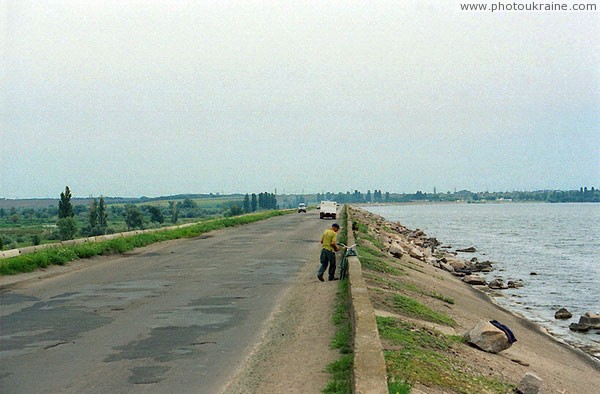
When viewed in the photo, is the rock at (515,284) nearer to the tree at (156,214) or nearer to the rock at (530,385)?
the rock at (530,385)

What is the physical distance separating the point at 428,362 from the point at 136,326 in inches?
189

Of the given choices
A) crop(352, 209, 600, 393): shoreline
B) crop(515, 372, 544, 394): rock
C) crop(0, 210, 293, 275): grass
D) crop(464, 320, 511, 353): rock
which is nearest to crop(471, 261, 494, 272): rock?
crop(352, 209, 600, 393): shoreline

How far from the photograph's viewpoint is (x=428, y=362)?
8.27 m

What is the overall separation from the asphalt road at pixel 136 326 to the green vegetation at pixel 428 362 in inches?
80.0

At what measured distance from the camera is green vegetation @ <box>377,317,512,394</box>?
752 centimetres

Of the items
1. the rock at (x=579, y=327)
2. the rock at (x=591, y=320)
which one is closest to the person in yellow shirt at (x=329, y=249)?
the rock at (x=579, y=327)

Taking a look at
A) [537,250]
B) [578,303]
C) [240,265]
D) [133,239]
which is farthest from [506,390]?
[537,250]

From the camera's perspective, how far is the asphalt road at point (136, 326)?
7277 mm

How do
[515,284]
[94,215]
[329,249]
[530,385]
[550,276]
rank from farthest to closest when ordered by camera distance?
[94,215] < [550,276] < [515,284] < [329,249] < [530,385]

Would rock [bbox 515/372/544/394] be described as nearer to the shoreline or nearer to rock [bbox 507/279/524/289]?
the shoreline

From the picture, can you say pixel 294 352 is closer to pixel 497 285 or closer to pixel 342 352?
pixel 342 352

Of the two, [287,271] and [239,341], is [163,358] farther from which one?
[287,271]

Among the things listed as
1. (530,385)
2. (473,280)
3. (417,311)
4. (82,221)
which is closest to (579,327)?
(417,311)

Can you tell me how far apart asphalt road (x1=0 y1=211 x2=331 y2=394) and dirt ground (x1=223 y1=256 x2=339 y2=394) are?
9.1 inches
